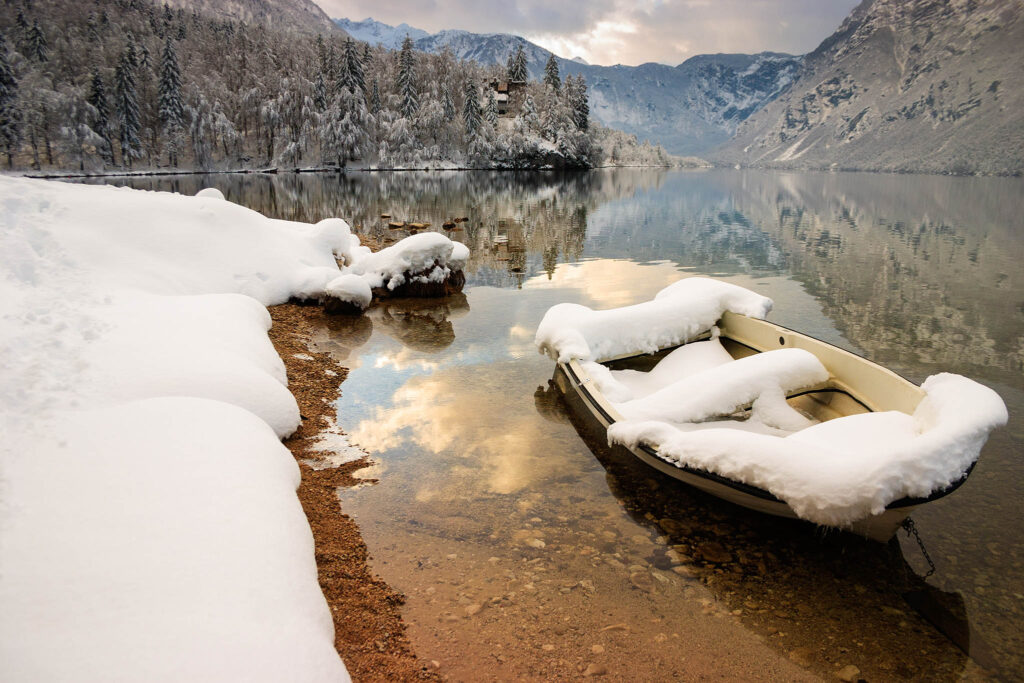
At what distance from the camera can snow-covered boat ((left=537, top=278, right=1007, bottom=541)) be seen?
472 cm

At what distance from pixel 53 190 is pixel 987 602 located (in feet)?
57.1

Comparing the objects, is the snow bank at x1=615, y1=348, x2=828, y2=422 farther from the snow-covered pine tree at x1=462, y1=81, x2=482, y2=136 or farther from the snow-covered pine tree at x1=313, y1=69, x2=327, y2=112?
the snow-covered pine tree at x1=313, y1=69, x2=327, y2=112

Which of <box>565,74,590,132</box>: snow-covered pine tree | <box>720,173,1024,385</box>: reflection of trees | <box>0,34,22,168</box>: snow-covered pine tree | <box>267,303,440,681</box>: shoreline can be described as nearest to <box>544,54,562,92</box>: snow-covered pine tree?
<box>565,74,590,132</box>: snow-covered pine tree

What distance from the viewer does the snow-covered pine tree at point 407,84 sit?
305 feet

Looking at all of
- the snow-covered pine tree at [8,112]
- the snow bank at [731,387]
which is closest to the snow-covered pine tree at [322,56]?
the snow-covered pine tree at [8,112]

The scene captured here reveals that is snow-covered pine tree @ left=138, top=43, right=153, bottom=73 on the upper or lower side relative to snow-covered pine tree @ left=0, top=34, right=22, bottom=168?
upper

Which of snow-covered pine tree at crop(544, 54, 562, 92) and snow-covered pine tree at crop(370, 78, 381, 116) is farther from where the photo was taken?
snow-covered pine tree at crop(544, 54, 562, 92)

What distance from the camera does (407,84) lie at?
92.8 metres

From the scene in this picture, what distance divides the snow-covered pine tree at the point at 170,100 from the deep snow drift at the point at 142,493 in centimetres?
8947

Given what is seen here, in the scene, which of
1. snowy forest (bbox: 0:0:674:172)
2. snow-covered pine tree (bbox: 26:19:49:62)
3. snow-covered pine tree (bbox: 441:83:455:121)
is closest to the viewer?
snowy forest (bbox: 0:0:674:172)

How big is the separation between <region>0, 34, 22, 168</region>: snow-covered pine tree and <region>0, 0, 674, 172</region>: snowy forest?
0.62 feet

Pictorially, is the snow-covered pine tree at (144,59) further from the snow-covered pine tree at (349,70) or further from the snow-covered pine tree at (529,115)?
the snow-covered pine tree at (529,115)

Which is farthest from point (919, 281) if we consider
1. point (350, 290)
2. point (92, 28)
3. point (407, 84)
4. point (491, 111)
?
point (92, 28)

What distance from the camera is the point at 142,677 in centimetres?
282
